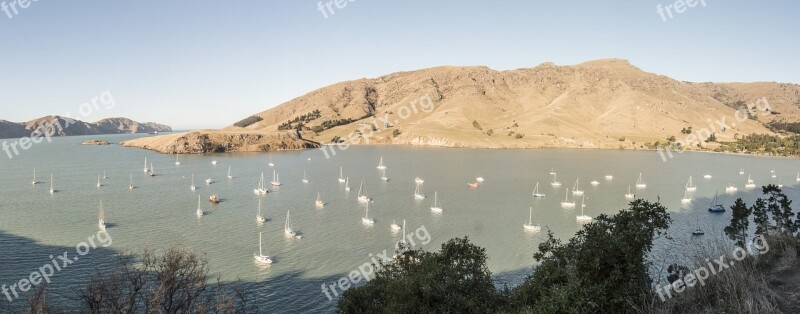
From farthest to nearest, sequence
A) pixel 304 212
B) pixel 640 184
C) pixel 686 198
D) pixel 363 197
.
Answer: pixel 640 184 < pixel 686 198 < pixel 363 197 < pixel 304 212

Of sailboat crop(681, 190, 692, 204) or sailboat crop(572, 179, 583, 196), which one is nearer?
sailboat crop(681, 190, 692, 204)

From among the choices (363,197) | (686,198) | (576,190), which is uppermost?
(363,197)

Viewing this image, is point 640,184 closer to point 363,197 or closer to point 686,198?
point 686,198

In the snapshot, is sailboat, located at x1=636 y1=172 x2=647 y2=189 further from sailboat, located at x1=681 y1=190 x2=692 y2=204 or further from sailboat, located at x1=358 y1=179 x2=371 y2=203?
sailboat, located at x1=358 y1=179 x2=371 y2=203

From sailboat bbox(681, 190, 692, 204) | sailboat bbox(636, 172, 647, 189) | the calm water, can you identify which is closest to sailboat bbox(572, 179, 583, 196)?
the calm water

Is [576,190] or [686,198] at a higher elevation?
[576,190]

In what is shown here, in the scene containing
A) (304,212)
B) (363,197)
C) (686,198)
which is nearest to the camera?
(304,212)

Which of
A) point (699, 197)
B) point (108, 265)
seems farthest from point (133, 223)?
point (699, 197)

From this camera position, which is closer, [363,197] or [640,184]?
[363,197]

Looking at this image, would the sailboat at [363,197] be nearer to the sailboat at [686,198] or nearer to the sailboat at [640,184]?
the sailboat at [686,198]

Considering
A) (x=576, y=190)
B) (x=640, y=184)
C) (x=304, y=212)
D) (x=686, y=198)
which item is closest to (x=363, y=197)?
(x=304, y=212)
